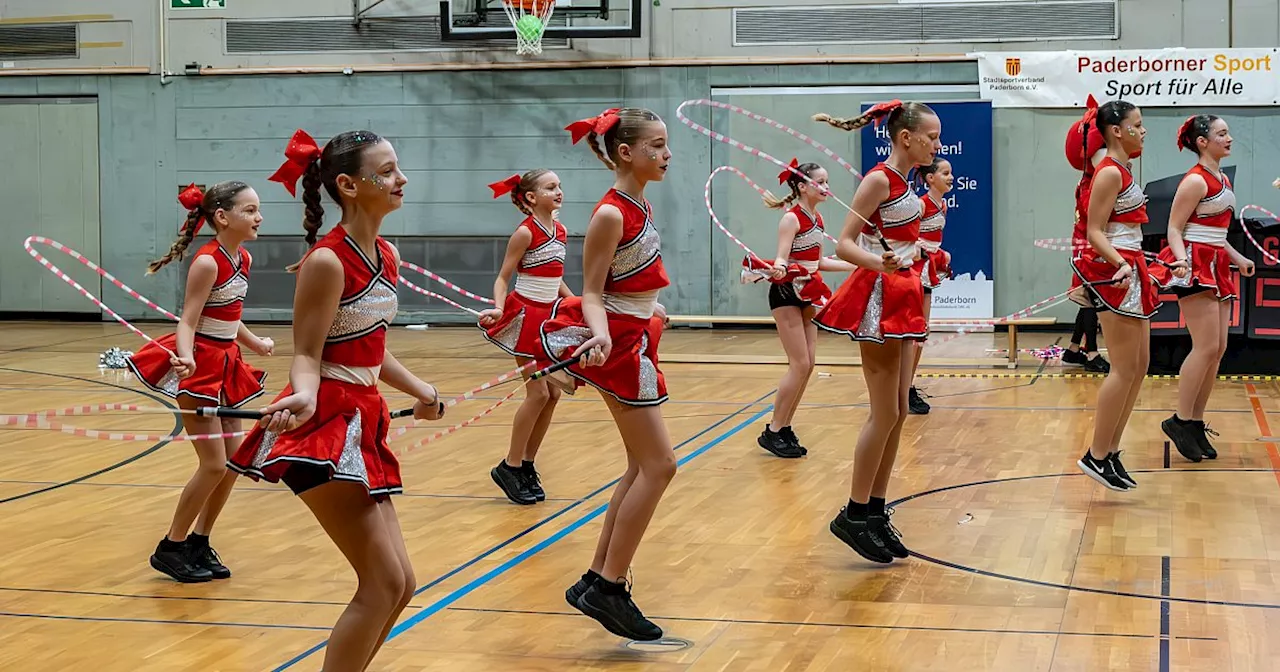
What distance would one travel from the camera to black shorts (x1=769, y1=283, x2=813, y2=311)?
799 centimetres

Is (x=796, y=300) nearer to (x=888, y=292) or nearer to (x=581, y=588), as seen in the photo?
(x=888, y=292)

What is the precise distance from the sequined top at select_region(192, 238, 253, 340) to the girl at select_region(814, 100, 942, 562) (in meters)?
2.29

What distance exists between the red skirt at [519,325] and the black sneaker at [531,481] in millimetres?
548

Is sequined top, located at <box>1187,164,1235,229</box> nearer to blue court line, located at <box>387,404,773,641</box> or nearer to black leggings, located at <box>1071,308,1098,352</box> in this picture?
blue court line, located at <box>387,404,773,641</box>

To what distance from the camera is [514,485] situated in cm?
670

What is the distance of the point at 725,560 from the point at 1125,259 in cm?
245

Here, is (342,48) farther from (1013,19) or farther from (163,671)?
(163,671)

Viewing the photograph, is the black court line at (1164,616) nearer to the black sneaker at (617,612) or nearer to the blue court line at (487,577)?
the black sneaker at (617,612)

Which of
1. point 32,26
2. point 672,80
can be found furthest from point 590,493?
point 32,26

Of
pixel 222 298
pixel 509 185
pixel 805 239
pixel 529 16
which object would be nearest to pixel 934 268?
pixel 805 239

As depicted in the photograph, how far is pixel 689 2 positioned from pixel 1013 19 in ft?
12.5

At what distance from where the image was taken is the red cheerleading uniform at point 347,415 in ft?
10.6

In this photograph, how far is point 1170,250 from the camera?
7105 millimetres

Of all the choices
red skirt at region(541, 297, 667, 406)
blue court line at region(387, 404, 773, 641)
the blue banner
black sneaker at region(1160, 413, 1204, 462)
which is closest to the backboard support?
the blue banner
